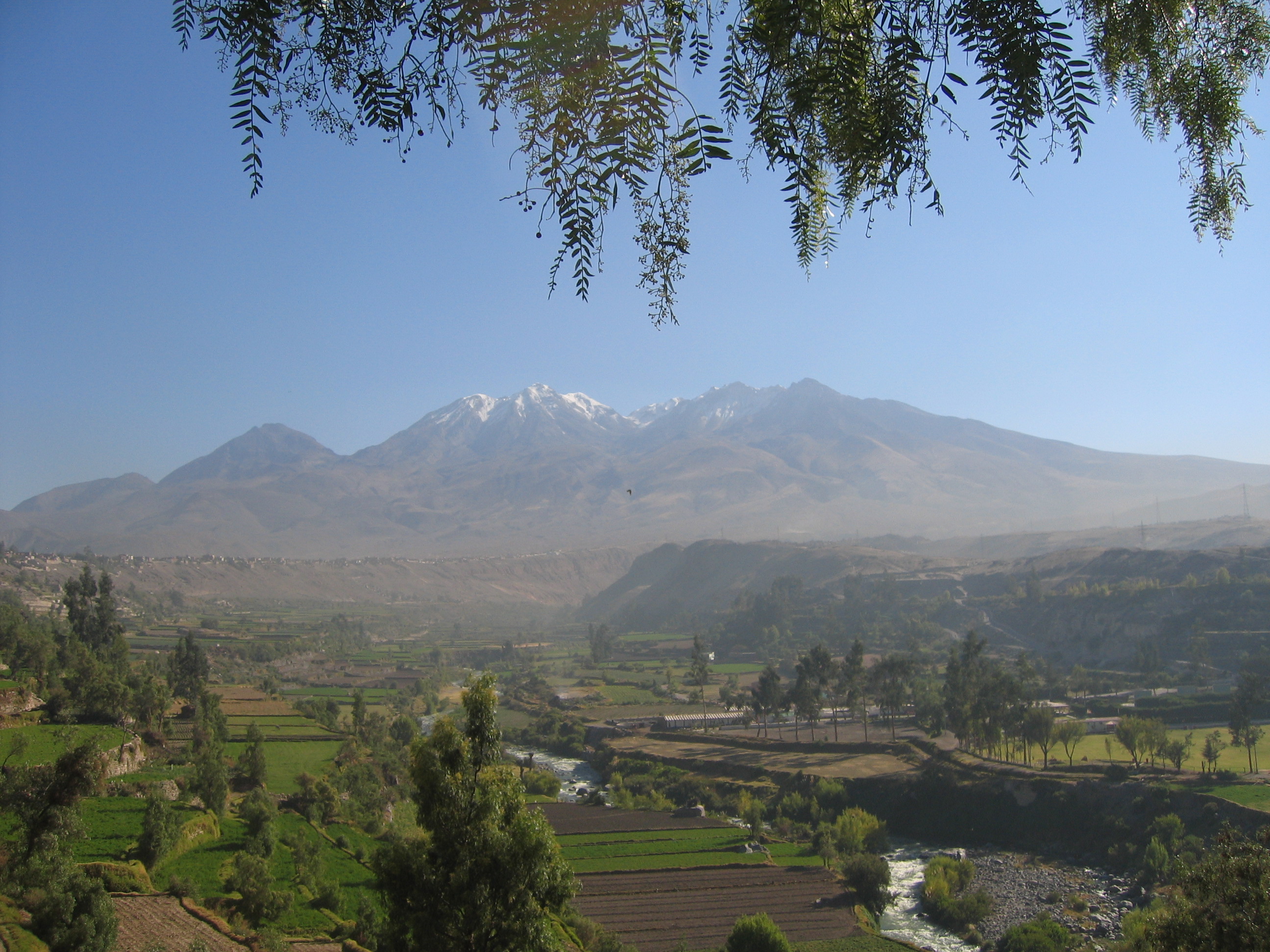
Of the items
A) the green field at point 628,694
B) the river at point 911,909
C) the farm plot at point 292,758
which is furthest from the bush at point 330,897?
the green field at point 628,694

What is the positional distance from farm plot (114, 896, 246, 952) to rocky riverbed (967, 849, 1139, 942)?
1938 cm

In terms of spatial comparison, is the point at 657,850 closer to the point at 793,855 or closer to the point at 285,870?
the point at 793,855

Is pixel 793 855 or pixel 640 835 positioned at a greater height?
pixel 640 835

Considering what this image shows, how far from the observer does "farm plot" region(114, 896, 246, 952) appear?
45.1 ft

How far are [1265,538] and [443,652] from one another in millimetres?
101003

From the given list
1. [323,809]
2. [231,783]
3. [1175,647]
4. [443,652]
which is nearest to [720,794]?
[323,809]

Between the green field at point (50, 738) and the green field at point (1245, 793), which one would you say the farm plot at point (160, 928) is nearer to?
the green field at point (50, 738)

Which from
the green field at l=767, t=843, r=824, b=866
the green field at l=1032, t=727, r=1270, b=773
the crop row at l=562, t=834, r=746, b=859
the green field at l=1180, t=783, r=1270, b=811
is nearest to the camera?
the green field at l=1180, t=783, r=1270, b=811

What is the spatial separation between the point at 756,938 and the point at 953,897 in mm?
9466

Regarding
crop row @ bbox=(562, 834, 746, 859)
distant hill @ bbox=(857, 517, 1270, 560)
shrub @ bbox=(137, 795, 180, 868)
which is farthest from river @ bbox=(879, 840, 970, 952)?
distant hill @ bbox=(857, 517, 1270, 560)

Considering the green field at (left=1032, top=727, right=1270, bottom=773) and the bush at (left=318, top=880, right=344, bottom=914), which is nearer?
the bush at (left=318, top=880, right=344, bottom=914)

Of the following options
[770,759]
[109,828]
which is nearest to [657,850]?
[770,759]

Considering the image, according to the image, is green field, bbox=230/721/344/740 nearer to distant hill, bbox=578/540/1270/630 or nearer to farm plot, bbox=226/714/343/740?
farm plot, bbox=226/714/343/740

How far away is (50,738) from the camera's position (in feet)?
79.7
